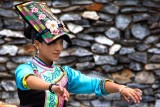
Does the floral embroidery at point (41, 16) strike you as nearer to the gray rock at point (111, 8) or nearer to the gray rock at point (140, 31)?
the gray rock at point (111, 8)

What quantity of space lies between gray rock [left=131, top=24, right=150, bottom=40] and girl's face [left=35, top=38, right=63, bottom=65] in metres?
2.79

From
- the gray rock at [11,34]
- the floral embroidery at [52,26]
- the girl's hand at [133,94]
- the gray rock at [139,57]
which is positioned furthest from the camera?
the gray rock at [139,57]

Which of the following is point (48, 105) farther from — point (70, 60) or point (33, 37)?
point (70, 60)

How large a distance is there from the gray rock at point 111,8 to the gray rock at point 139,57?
52 centimetres

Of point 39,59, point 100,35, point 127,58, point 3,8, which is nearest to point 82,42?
point 100,35

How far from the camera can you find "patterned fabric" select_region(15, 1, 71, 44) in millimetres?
2148

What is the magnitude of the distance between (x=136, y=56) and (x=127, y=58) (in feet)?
0.34

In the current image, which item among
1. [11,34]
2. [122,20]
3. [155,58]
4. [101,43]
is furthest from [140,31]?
[11,34]

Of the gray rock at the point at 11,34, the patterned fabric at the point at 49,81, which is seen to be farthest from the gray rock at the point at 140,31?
the patterned fabric at the point at 49,81

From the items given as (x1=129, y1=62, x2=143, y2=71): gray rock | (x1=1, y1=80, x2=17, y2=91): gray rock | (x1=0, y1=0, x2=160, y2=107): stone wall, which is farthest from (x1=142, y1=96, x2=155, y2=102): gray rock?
(x1=1, y1=80, x2=17, y2=91): gray rock

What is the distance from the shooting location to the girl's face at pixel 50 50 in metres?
2.18

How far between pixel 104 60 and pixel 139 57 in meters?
0.40

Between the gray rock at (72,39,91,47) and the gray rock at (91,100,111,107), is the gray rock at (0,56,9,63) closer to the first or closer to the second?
the gray rock at (72,39,91,47)

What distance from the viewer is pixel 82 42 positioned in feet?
15.9
